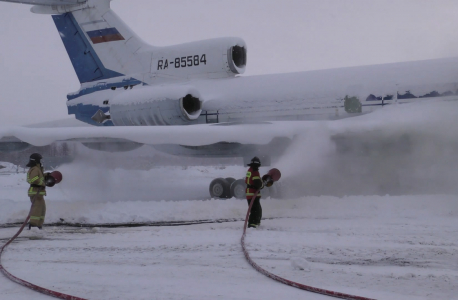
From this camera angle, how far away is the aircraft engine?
11758 millimetres

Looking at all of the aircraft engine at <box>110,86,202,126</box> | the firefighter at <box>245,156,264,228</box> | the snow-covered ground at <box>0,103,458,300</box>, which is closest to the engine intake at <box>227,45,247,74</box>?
the aircraft engine at <box>110,86,202,126</box>

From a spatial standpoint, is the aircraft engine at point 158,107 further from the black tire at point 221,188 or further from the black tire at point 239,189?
the black tire at point 239,189

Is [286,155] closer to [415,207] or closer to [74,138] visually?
[415,207]

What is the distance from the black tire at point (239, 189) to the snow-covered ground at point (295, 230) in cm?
100

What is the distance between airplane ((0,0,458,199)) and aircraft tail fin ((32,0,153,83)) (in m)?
0.03

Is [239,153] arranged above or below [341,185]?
above

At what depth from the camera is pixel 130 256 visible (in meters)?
5.46

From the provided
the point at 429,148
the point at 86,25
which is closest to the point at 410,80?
the point at 429,148

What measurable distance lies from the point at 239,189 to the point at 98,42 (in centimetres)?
754

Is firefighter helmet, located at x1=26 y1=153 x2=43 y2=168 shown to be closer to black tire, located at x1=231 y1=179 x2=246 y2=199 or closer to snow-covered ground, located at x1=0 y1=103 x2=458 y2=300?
snow-covered ground, located at x1=0 y1=103 x2=458 y2=300

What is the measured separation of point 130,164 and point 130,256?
18.8ft

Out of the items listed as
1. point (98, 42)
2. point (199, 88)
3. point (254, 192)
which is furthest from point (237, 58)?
point (254, 192)

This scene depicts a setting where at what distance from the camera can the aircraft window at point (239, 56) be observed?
1305 cm

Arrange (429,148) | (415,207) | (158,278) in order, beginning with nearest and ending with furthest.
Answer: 1. (158,278)
2. (415,207)
3. (429,148)
